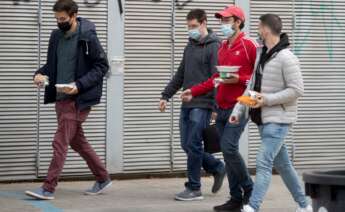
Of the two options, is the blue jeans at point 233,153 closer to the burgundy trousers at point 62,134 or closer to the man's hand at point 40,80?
the burgundy trousers at point 62,134

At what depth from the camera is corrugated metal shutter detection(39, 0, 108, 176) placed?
10055 millimetres

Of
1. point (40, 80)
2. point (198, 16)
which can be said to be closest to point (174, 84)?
point (198, 16)

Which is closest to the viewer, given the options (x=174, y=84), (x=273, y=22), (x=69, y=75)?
(x=273, y=22)

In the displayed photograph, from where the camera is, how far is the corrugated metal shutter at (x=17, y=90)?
9.86m

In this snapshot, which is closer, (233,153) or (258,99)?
(258,99)

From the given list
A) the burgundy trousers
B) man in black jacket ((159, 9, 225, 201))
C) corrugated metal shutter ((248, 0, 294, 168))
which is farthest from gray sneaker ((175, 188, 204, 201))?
corrugated metal shutter ((248, 0, 294, 168))

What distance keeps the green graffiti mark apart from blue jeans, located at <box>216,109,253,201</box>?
10.3ft

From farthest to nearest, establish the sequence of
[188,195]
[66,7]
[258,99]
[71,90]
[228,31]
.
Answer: [188,195] → [66,7] → [71,90] → [228,31] → [258,99]

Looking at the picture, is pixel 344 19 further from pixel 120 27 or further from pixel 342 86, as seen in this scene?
pixel 120 27

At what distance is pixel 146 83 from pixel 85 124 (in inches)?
36.0

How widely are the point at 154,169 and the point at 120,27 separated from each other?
178 centimetres

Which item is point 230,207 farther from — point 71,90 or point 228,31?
point 71,90

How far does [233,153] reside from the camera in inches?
331

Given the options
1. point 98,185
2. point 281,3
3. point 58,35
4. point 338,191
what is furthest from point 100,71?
point 338,191
